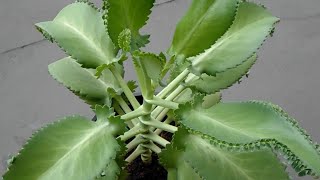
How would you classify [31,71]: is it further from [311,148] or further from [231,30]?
[311,148]

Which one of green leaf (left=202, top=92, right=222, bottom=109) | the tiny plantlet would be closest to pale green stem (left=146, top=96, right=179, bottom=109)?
the tiny plantlet

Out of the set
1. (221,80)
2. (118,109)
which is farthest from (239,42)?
(118,109)

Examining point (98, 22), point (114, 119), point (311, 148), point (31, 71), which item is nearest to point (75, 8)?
point (98, 22)

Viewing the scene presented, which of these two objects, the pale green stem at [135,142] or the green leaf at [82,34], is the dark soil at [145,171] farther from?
the green leaf at [82,34]

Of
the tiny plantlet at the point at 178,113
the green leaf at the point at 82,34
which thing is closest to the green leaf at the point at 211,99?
the tiny plantlet at the point at 178,113

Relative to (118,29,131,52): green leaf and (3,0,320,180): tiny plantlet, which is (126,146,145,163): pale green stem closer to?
(3,0,320,180): tiny plantlet

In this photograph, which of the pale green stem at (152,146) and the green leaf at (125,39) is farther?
the pale green stem at (152,146)
